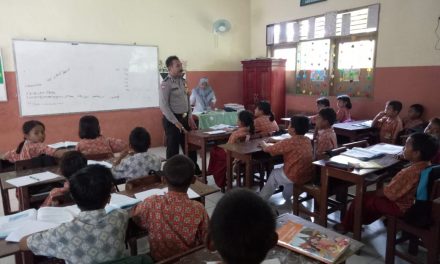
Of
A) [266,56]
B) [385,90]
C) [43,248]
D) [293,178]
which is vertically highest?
[266,56]

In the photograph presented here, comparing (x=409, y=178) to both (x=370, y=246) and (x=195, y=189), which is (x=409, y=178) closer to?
(x=370, y=246)

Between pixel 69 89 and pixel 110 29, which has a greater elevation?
pixel 110 29

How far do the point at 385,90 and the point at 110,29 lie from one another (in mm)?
4734

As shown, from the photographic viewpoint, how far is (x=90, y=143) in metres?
2.91

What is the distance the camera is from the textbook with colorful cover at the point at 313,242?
1285mm

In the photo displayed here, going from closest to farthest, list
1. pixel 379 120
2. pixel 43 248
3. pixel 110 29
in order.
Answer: pixel 43 248 → pixel 379 120 → pixel 110 29

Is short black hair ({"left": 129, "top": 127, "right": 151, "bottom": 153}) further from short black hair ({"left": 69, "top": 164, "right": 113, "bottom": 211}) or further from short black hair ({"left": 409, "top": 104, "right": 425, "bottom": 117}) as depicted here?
short black hair ({"left": 409, "top": 104, "right": 425, "bottom": 117})

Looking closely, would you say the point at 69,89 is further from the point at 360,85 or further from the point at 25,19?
the point at 360,85

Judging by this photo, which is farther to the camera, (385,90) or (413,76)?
(385,90)

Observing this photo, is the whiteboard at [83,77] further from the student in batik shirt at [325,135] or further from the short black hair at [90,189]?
the short black hair at [90,189]

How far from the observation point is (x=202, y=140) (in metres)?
3.82

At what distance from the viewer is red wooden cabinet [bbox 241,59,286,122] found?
21.7ft

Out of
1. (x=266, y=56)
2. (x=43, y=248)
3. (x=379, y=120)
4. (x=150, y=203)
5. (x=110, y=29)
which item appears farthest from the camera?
(x=266, y=56)

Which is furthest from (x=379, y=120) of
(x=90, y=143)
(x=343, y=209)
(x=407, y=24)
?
(x=90, y=143)
